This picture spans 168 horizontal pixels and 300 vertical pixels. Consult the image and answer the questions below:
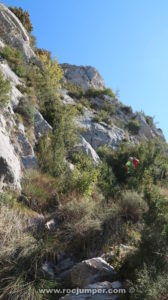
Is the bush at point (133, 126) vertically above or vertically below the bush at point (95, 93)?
below

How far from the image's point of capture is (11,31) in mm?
16641

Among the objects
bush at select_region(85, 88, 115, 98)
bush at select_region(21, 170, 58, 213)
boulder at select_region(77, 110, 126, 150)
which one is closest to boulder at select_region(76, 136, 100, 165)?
boulder at select_region(77, 110, 126, 150)

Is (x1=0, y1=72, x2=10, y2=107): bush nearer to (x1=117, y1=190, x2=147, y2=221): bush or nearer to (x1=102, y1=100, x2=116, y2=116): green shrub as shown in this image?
(x1=117, y1=190, x2=147, y2=221): bush

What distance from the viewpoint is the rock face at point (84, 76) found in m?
23.1

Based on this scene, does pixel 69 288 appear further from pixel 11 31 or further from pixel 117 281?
pixel 11 31

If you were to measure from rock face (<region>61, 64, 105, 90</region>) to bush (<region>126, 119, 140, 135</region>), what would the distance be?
19.4ft

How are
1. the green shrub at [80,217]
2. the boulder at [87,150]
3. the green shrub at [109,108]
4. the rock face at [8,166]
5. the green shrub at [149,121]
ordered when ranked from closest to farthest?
the green shrub at [80,217] → the rock face at [8,166] → the boulder at [87,150] → the green shrub at [109,108] → the green shrub at [149,121]

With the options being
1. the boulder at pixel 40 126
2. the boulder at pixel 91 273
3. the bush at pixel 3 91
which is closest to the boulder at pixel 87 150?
the boulder at pixel 40 126

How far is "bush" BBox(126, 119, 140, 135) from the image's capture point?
17719 mm

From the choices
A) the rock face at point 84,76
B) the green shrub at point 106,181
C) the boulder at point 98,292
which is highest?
the rock face at point 84,76

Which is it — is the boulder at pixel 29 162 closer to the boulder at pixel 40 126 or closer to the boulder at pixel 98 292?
the boulder at pixel 40 126

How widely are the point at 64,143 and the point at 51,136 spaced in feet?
2.22

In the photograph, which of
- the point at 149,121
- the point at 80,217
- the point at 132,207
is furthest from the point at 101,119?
the point at 80,217

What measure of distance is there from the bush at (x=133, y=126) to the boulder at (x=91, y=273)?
44.3 ft
